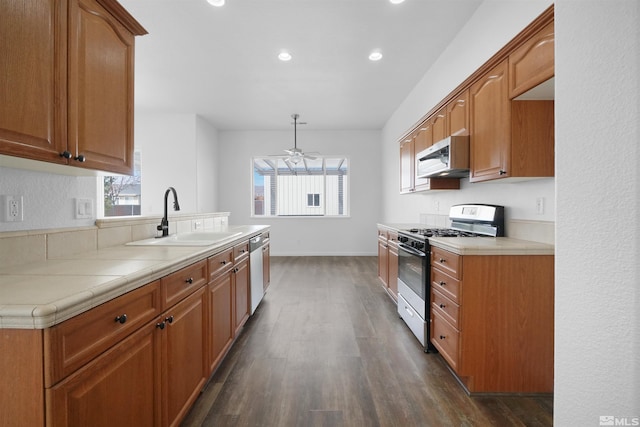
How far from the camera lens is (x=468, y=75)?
9.29 ft

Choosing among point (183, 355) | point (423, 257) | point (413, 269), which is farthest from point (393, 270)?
Answer: point (183, 355)

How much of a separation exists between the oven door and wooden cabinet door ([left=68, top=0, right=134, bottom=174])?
6.94 feet

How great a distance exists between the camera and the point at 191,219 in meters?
3.07

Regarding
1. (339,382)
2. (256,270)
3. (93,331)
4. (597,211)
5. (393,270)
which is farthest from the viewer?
(393,270)

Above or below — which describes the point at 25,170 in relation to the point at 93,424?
above

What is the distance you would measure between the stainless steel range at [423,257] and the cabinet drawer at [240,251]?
147cm

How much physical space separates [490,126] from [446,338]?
59.3 inches

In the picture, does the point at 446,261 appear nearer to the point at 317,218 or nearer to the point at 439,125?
the point at 439,125

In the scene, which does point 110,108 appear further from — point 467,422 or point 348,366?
point 467,422

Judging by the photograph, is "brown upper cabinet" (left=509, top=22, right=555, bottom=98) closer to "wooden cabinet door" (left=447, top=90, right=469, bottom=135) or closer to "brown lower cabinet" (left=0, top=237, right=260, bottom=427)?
"wooden cabinet door" (left=447, top=90, right=469, bottom=135)

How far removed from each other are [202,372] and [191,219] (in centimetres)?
174

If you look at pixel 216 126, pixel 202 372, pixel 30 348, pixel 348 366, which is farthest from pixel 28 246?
pixel 216 126

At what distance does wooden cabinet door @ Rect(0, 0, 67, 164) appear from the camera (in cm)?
102

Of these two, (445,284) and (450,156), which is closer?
(445,284)
